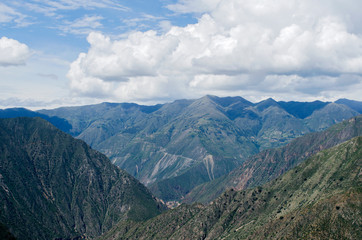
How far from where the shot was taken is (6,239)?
110125 mm
